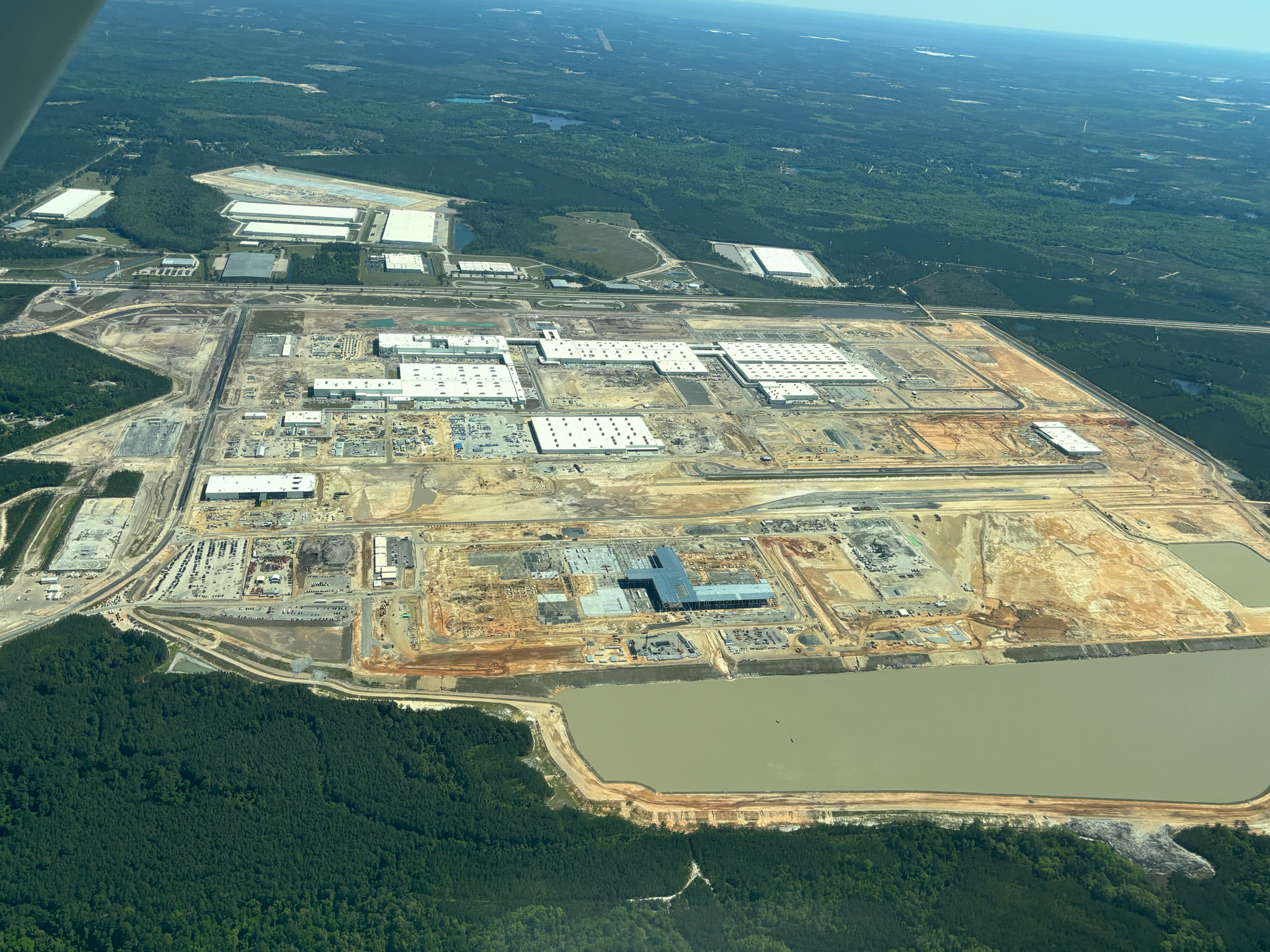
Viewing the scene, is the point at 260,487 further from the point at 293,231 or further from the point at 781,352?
the point at 293,231

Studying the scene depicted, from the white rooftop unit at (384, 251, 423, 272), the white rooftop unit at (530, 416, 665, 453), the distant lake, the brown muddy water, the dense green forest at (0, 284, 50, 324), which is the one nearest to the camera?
the brown muddy water

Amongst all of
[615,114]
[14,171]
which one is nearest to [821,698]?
[14,171]

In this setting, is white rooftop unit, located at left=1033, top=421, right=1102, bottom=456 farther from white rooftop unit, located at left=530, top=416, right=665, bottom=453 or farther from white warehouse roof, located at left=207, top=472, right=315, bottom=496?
white warehouse roof, located at left=207, top=472, right=315, bottom=496

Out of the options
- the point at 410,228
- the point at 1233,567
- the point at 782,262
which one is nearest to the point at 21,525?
the point at 410,228

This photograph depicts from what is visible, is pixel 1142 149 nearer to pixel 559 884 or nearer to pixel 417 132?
pixel 417 132

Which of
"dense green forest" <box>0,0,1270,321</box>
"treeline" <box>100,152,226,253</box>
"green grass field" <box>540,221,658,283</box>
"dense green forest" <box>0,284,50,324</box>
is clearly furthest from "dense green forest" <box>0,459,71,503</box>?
"green grass field" <box>540,221,658,283</box>

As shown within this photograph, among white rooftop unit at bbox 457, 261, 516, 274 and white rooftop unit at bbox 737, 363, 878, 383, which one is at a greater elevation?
white rooftop unit at bbox 457, 261, 516, 274
